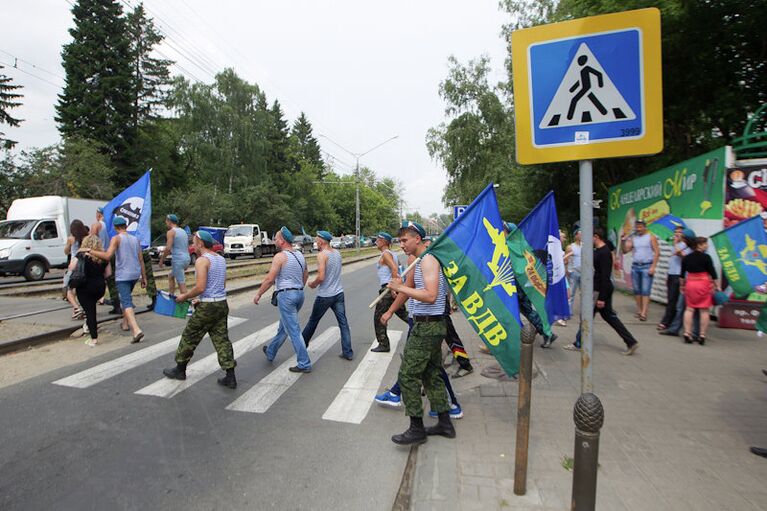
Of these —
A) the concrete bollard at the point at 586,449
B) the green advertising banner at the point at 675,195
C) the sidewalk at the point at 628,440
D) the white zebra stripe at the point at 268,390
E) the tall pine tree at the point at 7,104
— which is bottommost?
the sidewalk at the point at 628,440

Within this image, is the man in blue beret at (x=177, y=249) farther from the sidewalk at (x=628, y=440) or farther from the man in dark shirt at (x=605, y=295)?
the man in dark shirt at (x=605, y=295)

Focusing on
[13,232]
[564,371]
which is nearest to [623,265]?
[564,371]

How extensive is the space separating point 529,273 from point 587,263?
286 cm

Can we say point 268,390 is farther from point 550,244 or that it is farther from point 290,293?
point 550,244

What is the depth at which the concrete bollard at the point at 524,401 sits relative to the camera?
9.37ft

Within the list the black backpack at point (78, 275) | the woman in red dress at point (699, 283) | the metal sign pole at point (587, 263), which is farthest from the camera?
the woman in red dress at point (699, 283)

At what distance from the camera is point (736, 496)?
9.77 ft

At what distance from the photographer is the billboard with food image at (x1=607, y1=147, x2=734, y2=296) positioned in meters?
8.73

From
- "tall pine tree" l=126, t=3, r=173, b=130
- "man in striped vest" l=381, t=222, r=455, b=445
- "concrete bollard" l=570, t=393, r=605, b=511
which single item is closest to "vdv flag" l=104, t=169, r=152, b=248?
"man in striped vest" l=381, t=222, r=455, b=445

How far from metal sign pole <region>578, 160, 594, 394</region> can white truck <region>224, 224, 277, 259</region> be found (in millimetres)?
30461

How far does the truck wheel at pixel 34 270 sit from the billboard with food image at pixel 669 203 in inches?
777

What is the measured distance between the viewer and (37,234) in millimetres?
16203

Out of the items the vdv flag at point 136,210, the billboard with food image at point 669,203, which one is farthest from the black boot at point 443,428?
the billboard with food image at point 669,203

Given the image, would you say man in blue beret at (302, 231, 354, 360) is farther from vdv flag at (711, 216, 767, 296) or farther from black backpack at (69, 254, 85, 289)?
vdv flag at (711, 216, 767, 296)
